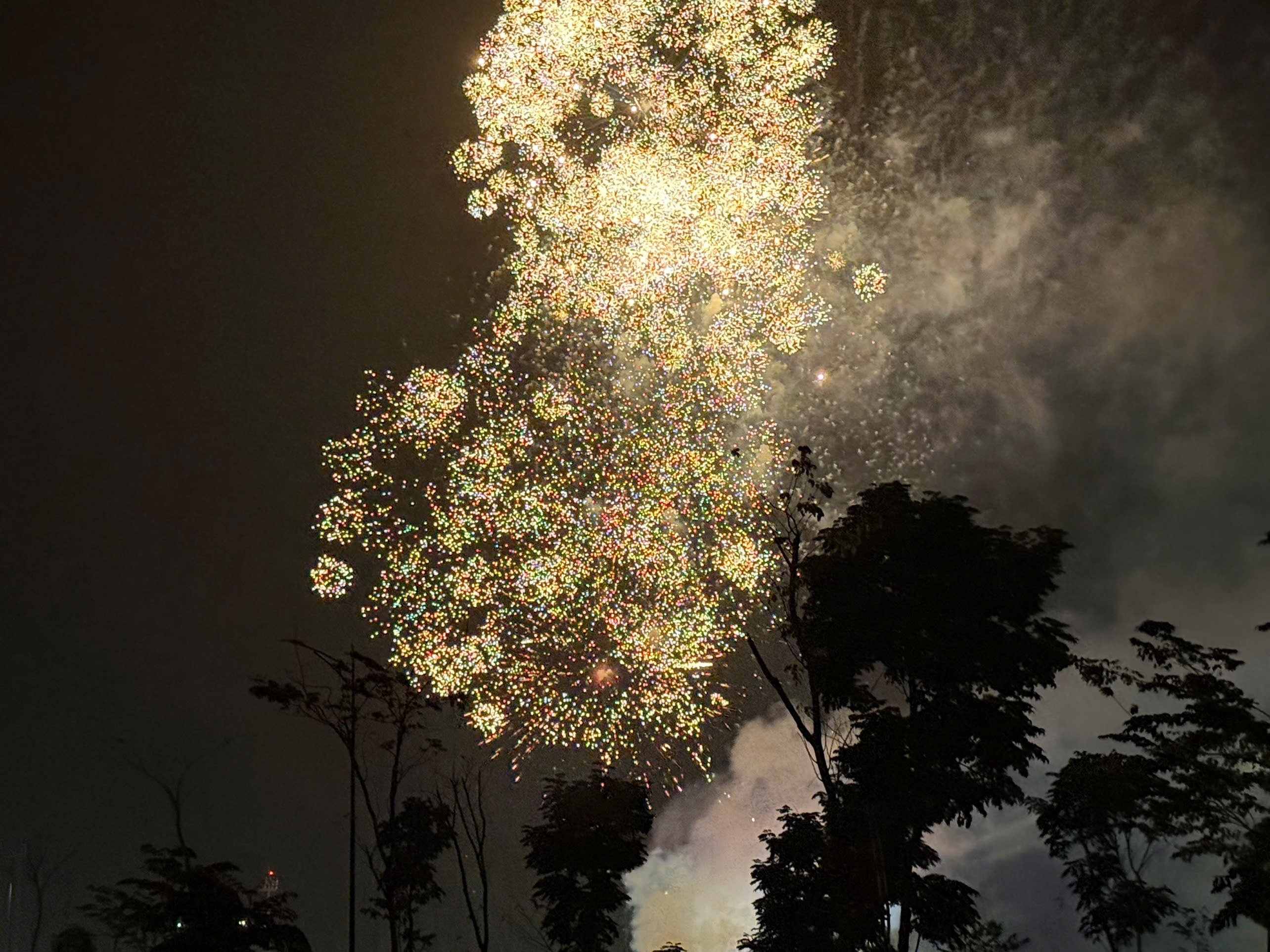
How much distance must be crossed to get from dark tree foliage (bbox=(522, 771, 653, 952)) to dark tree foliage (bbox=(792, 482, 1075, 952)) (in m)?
11.1

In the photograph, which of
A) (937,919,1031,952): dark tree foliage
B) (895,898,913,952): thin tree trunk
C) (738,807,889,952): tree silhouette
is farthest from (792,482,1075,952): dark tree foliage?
(937,919,1031,952): dark tree foliage

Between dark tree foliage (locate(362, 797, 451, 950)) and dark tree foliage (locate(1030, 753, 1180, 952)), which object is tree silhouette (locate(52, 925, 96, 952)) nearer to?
dark tree foliage (locate(362, 797, 451, 950))

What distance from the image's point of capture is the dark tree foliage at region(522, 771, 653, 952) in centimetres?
2780

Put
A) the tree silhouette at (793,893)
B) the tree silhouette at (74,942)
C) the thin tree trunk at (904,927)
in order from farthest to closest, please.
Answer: the tree silhouette at (74,942), the tree silhouette at (793,893), the thin tree trunk at (904,927)

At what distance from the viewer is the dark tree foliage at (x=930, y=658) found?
1820 cm

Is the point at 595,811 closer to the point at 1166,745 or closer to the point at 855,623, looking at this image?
the point at 855,623

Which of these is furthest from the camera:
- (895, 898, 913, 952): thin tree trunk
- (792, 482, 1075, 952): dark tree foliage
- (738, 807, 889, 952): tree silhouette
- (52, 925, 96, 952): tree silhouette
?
(52, 925, 96, 952): tree silhouette

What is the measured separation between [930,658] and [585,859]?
13.6 m

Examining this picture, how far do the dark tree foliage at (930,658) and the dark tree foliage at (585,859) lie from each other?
11.1 meters

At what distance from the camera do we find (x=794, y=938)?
26844mm

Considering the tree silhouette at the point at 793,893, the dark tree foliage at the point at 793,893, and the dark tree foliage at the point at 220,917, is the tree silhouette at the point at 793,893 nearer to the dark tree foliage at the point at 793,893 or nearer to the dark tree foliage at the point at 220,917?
the dark tree foliage at the point at 793,893

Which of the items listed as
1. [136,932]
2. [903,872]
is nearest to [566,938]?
[903,872]

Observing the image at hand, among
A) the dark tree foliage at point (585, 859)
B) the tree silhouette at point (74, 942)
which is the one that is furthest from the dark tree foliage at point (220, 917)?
the tree silhouette at point (74, 942)

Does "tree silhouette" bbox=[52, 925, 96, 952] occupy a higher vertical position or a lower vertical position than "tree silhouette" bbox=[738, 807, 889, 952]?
higher
